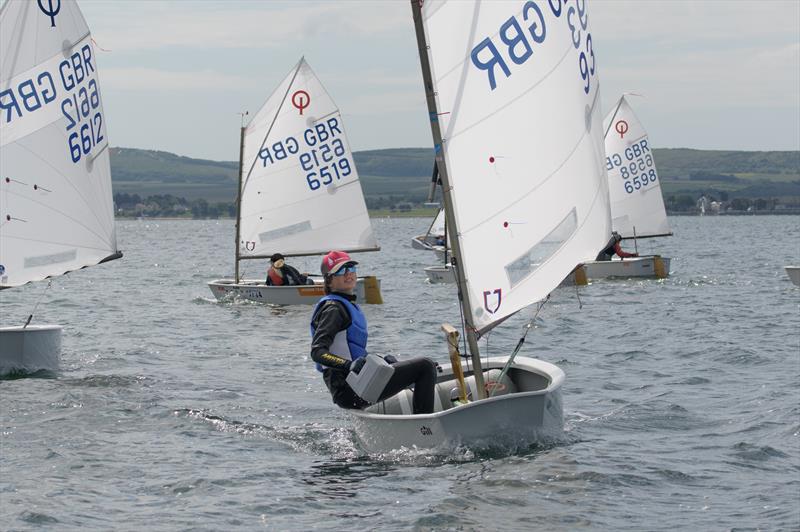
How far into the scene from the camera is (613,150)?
39.3 meters

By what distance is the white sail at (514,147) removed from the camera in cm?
1066

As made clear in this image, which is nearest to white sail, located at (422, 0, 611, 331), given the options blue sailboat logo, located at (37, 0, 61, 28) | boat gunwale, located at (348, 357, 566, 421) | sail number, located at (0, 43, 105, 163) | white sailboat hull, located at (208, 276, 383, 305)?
boat gunwale, located at (348, 357, 566, 421)

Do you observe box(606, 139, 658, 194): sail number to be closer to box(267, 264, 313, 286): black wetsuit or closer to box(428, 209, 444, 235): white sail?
box(428, 209, 444, 235): white sail

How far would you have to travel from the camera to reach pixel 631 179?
39.2m

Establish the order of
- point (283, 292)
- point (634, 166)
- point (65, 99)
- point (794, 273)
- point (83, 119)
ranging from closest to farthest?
point (65, 99)
point (83, 119)
point (283, 292)
point (794, 273)
point (634, 166)

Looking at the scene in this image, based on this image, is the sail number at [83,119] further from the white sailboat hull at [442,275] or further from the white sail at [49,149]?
the white sailboat hull at [442,275]

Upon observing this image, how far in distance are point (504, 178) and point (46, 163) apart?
795cm

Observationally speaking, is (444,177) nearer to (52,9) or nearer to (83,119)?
(83,119)

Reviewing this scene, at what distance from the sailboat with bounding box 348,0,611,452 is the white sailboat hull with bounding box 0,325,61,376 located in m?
6.22

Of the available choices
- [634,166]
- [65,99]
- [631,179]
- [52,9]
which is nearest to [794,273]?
[631,179]

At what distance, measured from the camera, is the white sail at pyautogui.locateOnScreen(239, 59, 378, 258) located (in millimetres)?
29453

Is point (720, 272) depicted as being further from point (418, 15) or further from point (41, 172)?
point (418, 15)

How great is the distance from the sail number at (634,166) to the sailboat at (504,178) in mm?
28271

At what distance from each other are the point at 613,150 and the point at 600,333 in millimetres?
18550
